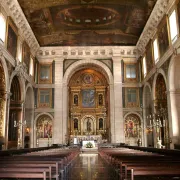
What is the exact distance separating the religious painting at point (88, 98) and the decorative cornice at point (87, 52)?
6.54 metres

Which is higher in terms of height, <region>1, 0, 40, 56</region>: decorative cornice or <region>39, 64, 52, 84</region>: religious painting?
<region>1, 0, 40, 56</region>: decorative cornice

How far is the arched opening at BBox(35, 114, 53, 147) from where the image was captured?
29.0m

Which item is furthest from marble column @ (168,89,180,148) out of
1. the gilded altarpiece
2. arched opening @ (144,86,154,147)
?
the gilded altarpiece

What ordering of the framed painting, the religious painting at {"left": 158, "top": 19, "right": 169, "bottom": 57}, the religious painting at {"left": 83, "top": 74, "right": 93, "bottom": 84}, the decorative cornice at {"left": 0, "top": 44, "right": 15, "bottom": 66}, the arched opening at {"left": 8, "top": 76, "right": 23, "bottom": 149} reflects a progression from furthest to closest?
1. the religious painting at {"left": 83, "top": 74, "right": 93, "bottom": 84}
2. the arched opening at {"left": 8, "top": 76, "right": 23, "bottom": 149}
3. the framed painting
4. the religious painting at {"left": 158, "top": 19, "right": 169, "bottom": 57}
5. the decorative cornice at {"left": 0, "top": 44, "right": 15, "bottom": 66}

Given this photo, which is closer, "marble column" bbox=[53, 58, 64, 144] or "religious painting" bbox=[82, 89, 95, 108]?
"marble column" bbox=[53, 58, 64, 144]

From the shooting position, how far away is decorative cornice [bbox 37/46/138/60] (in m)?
29.9

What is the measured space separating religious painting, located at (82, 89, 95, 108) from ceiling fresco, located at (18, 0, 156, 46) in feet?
25.4

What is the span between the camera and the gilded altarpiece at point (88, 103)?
113ft

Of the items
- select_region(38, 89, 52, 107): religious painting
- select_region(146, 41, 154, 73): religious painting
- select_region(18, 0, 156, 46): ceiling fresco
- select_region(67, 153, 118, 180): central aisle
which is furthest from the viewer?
select_region(38, 89, 52, 107): religious painting

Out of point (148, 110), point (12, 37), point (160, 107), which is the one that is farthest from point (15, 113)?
point (148, 110)

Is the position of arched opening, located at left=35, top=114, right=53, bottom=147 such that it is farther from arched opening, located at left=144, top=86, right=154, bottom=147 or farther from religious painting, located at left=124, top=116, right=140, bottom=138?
arched opening, located at left=144, top=86, right=154, bottom=147

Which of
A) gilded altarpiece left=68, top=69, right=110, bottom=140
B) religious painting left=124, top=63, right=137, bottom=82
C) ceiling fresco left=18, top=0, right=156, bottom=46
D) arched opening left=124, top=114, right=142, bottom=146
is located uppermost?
ceiling fresco left=18, top=0, right=156, bottom=46

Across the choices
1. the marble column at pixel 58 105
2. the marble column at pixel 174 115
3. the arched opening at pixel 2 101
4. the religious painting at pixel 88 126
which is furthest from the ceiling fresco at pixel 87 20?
the religious painting at pixel 88 126

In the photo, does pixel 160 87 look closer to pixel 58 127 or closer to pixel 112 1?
pixel 112 1
